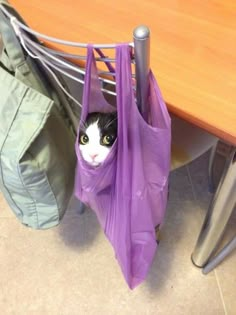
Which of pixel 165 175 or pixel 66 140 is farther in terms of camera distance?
pixel 66 140

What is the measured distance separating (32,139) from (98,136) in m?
0.13

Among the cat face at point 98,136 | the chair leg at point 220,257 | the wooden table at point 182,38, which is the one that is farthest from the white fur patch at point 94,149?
the chair leg at point 220,257

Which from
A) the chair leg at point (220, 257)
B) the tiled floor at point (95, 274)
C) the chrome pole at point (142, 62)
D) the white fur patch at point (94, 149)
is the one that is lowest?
the tiled floor at point (95, 274)

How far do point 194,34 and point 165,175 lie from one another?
33 cm

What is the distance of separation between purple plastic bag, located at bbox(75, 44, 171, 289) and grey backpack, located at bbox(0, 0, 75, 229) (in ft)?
0.24

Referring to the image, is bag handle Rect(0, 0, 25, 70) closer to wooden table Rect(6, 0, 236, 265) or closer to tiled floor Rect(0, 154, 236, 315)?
wooden table Rect(6, 0, 236, 265)

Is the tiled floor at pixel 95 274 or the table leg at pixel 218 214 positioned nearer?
the table leg at pixel 218 214

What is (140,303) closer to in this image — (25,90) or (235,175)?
(235,175)

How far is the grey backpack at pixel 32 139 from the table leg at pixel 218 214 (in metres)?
0.37

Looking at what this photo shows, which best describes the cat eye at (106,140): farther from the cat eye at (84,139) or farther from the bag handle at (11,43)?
the bag handle at (11,43)

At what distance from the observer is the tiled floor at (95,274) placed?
3.54 ft

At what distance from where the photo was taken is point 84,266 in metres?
1.16

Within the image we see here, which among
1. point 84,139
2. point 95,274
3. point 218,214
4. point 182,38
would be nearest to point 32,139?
point 84,139

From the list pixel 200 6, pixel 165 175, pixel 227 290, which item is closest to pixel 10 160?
pixel 165 175
